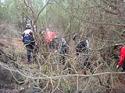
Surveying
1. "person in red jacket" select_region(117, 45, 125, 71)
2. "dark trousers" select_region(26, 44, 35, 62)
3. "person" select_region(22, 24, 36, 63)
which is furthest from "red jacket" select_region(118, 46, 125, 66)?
"person" select_region(22, 24, 36, 63)

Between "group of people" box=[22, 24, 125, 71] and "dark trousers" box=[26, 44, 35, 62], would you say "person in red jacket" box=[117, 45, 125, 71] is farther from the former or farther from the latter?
"dark trousers" box=[26, 44, 35, 62]

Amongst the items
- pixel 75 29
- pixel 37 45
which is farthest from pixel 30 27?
pixel 75 29

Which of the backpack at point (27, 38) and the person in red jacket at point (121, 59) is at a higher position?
the backpack at point (27, 38)

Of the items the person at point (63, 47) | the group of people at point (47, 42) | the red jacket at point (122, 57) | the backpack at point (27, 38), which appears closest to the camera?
the red jacket at point (122, 57)

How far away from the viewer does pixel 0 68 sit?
14.4 meters

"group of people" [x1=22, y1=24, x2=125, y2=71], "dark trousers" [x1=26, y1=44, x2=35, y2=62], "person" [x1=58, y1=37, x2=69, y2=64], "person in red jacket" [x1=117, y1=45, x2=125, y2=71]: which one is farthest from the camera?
"dark trousers" [x1=26, y1=44, x2=35, y2=62]

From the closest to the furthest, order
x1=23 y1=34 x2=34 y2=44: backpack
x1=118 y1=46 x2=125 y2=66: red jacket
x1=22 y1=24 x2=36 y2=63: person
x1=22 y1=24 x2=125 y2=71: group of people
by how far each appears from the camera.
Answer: x1=118 y1=46 x2=125 y2=66: red jacket < x1=22 y1=24 x2=125 y2=71: group of people < x1=22 y1=24 x2=36 y2=63: person < x1=23 y1=34 x2=34 y2=44: backpack

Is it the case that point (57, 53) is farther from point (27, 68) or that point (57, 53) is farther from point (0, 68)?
point (0, 68)

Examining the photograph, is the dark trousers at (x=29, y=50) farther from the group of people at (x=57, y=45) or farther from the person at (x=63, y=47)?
the person at (x=63, y=47)

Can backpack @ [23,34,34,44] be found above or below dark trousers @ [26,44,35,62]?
above

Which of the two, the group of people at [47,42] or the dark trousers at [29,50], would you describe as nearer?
the group of people at [47,42]

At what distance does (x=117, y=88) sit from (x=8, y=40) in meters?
5.98

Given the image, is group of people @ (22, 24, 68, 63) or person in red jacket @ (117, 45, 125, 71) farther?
group of people @ (22, 24, 68, 63)

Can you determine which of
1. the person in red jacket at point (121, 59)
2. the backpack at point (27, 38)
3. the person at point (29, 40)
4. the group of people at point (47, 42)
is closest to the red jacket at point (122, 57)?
the person in red jacket at point (121, 59)
